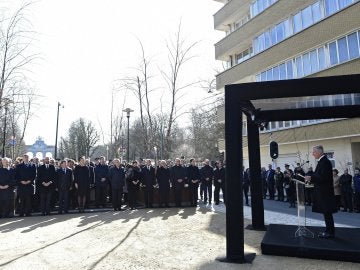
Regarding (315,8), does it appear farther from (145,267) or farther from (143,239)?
(145,267)

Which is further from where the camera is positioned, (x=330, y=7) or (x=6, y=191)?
(x=330, y=7)

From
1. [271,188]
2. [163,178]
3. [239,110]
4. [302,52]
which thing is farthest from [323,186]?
[302,52]

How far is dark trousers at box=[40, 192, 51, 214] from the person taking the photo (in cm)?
1394

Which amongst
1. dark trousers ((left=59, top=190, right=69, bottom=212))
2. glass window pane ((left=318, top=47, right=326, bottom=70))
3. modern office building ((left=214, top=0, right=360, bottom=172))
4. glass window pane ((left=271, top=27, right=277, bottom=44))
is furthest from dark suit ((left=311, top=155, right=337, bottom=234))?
glass window pane ((left=271, top=27, right=277, bottom=44))

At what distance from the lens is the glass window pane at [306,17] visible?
22031 millimetres

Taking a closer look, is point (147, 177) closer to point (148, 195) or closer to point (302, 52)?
point (148, 195)

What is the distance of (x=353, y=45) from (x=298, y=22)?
544 cm

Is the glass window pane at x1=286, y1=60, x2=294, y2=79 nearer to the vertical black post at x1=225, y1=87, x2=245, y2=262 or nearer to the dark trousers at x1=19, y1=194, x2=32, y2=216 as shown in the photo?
the vertical black post at x1=225, y1=87, x2=245, y2=262

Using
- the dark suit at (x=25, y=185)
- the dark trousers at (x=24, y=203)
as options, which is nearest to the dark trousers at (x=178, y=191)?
the dark suit at (x=25, y=185)

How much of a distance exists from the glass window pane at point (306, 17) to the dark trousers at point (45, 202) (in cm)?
1803

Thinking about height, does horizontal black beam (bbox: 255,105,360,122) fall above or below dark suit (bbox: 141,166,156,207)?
above

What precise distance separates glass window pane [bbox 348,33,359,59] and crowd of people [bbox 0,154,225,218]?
362 inches

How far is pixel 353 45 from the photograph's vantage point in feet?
61.1

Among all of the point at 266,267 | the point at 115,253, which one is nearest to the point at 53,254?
the point at 115,253
